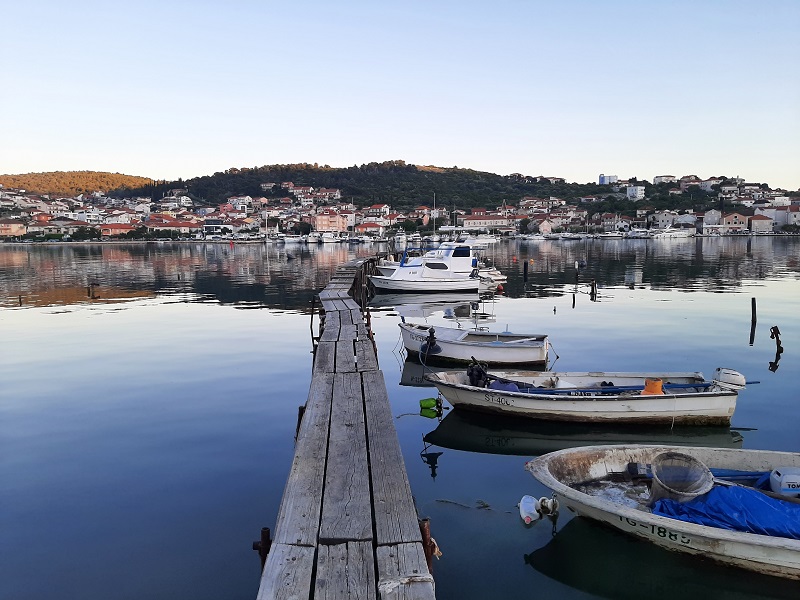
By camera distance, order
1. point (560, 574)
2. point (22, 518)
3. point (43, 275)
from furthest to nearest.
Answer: point (43, 275), point (22, 518), point (560, 574)

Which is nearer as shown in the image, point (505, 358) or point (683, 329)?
point (505, 358)

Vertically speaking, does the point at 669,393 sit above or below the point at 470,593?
above

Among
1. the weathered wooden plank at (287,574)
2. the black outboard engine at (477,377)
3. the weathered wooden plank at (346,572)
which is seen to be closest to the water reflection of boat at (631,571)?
the weathered wooden plank at (346,572)

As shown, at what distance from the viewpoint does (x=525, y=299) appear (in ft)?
119

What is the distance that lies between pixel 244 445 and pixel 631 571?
7.69m

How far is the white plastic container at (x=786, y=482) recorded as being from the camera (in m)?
8.22

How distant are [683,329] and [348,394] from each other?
1953 centimetres

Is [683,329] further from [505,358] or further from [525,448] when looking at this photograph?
[525,448]

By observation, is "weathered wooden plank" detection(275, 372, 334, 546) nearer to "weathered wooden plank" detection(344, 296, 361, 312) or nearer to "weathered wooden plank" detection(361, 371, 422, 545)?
"weathered wooden plank" detection(361, 371, 422, 545)

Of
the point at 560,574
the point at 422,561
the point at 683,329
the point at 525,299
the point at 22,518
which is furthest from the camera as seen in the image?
the point at 525,299

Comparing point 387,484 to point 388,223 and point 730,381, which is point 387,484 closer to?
point 730,381

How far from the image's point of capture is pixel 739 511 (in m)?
7.57

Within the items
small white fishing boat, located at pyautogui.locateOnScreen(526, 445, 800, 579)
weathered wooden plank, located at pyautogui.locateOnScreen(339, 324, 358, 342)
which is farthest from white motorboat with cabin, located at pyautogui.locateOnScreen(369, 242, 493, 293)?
small white fishing boat, located at pyautogui.locateOnScreen(526, 445, 800, 579)

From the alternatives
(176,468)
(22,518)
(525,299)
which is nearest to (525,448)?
(176,468)
